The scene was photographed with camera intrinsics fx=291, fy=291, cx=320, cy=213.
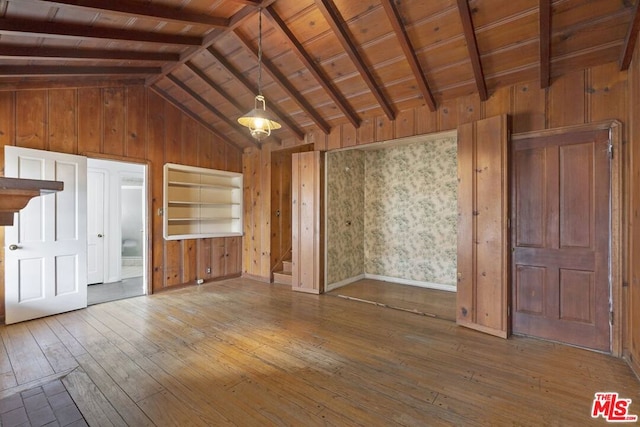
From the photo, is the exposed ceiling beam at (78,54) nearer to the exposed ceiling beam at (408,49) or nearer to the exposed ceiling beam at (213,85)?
the exposed ceiling beam at (213,85)

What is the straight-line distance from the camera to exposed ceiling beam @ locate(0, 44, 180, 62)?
2995 mm

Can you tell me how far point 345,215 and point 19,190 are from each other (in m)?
4.74

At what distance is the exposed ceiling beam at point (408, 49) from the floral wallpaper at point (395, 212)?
71.2 inches

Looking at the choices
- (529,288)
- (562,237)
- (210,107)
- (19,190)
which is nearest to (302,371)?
(19,190)

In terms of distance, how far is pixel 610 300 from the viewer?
2766 millimetres

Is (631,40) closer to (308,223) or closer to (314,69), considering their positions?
(314,69)

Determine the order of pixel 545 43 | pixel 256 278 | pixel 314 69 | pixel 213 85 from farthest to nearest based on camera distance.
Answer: pixel 256 278, pixel 213 85, pixel 314 69, pixel 545 43

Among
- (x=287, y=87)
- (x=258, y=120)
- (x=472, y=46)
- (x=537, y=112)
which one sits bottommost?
(x=258, y=120)

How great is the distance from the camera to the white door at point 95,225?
5504mm

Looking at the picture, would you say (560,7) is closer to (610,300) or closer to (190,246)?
(610,300)

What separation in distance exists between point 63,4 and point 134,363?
10.2ft

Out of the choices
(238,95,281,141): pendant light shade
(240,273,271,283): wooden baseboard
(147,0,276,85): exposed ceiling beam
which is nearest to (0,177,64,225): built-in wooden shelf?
(238,95,281,141): pendant light shade

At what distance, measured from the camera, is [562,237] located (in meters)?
3.02

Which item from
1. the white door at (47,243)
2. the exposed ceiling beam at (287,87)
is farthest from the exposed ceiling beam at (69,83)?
the exposed ceiling beam at (287,87)
